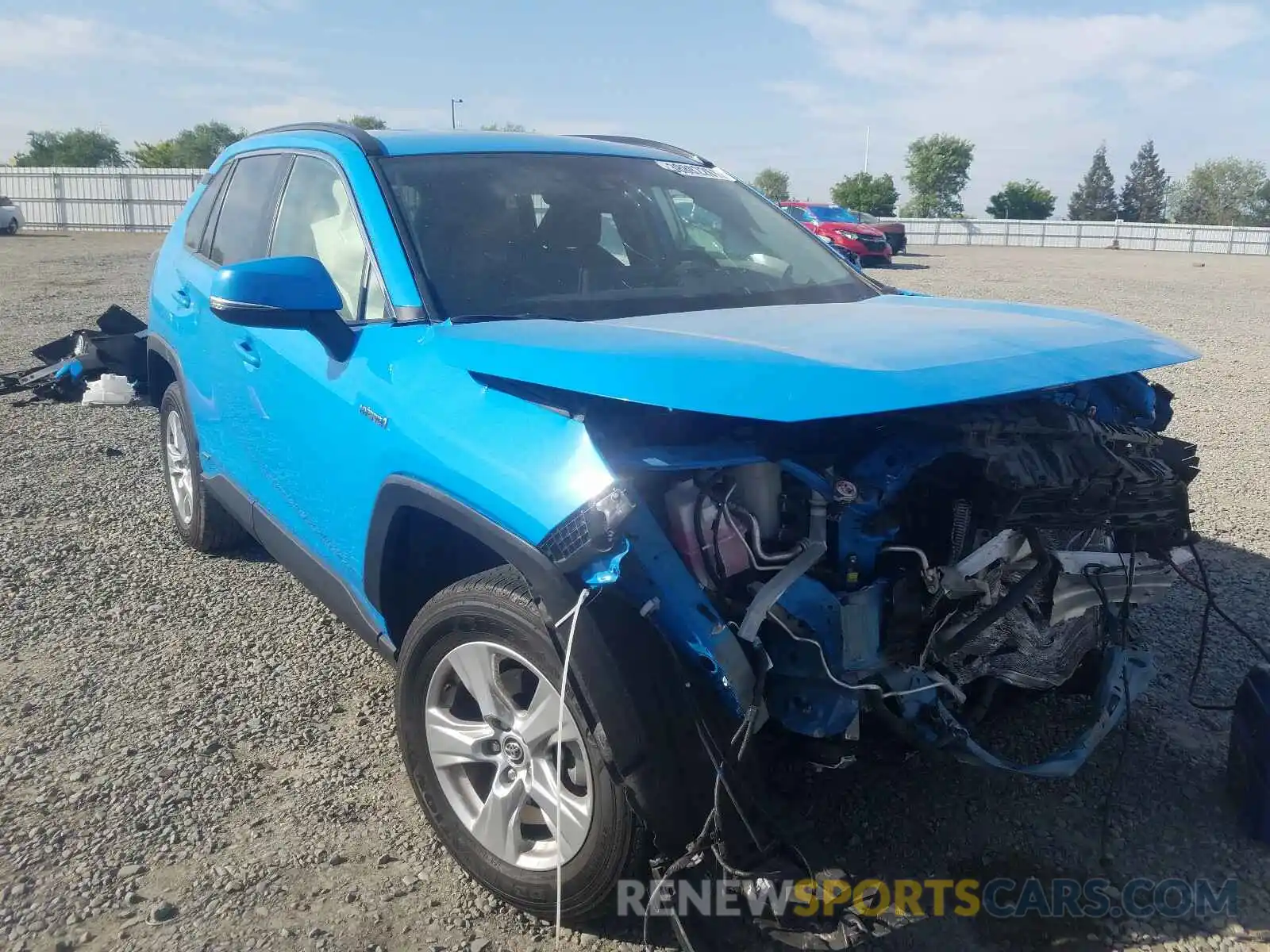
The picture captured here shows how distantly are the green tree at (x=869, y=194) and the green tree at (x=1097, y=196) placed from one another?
134ft

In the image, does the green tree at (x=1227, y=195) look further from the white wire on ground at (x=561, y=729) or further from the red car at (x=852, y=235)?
the white wire on ground at (x=561, y=729)

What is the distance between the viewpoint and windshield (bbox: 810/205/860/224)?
2467cm

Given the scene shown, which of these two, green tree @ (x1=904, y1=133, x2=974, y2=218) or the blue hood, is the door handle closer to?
the blue hood

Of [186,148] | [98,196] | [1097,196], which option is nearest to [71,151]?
[186,148]

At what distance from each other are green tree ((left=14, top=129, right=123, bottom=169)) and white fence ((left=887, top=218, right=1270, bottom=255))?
57893 mm

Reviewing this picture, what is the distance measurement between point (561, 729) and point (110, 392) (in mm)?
7217

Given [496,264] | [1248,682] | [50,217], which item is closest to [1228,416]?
[1248,682]

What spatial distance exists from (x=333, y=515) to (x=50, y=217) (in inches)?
1612

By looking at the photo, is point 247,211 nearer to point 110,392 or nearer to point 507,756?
point 507,756

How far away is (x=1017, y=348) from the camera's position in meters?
2.38

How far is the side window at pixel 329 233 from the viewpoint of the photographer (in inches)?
115

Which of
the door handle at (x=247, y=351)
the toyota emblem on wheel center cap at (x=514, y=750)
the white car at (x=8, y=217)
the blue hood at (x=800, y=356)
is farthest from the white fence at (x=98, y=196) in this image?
the toyota emblem on wheel center cap at (x=514, y=750)

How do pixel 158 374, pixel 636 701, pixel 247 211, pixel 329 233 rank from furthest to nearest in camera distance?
1. pixel 158 374
2. pixel 247 211
3. pixel 329 233
4. pixel 636 701

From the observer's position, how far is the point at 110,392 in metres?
7.86
